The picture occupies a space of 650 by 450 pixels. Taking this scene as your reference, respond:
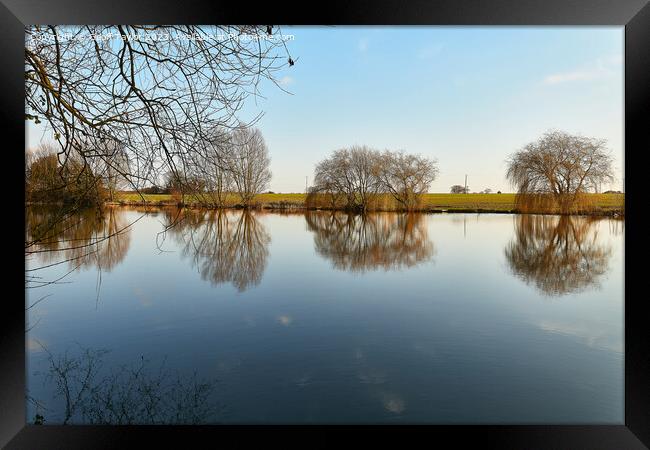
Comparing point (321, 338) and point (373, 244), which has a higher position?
point (373, 244)

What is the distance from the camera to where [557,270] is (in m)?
10.7

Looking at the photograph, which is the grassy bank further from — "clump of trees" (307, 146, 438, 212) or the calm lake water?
the calm lake water

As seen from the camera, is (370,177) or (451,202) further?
(451,202)

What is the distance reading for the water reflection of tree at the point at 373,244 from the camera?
12.0m

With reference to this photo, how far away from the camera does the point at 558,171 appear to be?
61.1 feet

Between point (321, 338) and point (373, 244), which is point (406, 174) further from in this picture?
point (321, 338)

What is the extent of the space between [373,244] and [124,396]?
1207 cm

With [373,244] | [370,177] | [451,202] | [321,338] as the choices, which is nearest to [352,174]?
[370,177]

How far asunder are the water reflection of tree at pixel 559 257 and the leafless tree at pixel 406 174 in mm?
4803

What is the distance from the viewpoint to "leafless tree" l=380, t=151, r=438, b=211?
2166 cm
